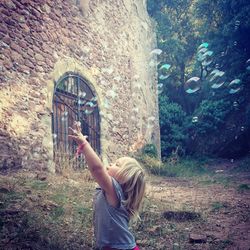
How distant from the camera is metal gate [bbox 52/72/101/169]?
6.66 metres

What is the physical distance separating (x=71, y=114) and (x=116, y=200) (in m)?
5.51

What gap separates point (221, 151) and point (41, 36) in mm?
10463

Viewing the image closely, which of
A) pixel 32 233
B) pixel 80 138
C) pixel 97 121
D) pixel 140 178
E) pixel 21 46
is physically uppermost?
pixel 21 46

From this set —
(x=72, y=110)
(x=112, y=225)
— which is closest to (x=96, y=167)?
(x=112, y=225)

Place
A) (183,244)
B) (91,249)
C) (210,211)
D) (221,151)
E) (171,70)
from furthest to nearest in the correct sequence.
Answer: (171,70) < (221,151) < (210,211) < (183,244) < (91,249)

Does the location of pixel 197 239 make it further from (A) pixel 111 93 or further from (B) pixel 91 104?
(A) pixel 111 93

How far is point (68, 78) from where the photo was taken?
7168mm

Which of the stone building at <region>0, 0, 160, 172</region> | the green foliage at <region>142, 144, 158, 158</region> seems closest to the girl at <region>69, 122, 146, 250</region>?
the stone building at <region>0, 0, 160, 172</region>

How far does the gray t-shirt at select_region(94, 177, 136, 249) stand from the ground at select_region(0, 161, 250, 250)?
1.23 meters

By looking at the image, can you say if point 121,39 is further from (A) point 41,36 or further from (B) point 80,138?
(B) point 80,138

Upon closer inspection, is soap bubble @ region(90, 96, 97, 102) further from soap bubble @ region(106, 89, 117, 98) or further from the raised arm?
the raised arm

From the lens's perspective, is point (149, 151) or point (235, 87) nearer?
point (149, 151)

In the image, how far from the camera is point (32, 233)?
313 cm

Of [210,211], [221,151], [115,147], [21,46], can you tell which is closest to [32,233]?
[210,211]
